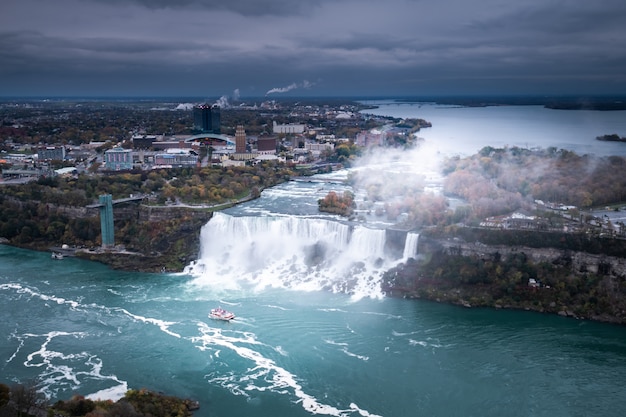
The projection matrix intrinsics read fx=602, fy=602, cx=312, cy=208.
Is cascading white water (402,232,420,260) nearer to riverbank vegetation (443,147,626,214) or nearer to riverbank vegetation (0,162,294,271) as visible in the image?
riverbank vegetation (443,147,626,214)

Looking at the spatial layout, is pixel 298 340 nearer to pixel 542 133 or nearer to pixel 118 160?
pixel 118 160

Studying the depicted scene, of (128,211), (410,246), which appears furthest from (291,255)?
(128,211)

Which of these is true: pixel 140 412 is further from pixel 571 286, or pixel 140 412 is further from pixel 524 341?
pixel 571 286

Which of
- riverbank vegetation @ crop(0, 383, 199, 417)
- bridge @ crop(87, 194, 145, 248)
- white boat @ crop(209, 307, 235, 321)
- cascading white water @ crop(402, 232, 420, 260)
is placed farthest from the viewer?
bridge @ crop(87, 194, 145, 248)

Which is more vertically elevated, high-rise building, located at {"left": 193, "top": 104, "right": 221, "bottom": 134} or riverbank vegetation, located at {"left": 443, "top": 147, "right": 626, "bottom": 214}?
high-rise building, located at {"left": 193, "top": 104, "right": 221, "bottom": 134}

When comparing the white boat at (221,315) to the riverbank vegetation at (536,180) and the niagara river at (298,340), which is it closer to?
the niagara river at (298,340)

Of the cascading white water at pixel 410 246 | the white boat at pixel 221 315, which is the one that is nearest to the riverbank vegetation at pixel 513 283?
the cascading white water at pixel 410 246

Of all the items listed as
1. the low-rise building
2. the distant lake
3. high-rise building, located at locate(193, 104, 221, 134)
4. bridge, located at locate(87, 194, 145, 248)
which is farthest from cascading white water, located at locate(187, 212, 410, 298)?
high-rise building, located at locate(193, 104, 221, 134)

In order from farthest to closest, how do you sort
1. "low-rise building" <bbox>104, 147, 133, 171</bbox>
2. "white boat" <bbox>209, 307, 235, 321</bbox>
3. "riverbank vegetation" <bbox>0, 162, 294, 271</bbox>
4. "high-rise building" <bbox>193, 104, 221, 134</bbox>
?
"high-rise building" <bbox>193, 104, 221, 134</bbox> → "low-rise building" <bbox>104, 147, 133, 171</bbox> → "riverbank vegetation" <bbox>0, 162, 294, 271</bbox> → "white boat" <bbox>209, 307, 235, 321</bbox>
